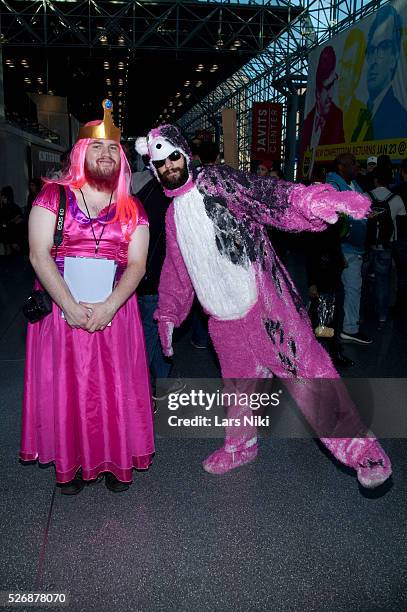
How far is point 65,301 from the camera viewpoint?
2209mm

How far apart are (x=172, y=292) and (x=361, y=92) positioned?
6950 mm

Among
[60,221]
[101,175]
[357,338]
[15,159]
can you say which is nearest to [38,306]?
[60,221]

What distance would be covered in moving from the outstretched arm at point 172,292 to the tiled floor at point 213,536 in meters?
0.74

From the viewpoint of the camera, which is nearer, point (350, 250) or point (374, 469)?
point (374, 469)

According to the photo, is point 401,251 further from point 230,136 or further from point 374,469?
point 374,469

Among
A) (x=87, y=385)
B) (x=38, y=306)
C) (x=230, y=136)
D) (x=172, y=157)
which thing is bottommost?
(x=87, y=385)

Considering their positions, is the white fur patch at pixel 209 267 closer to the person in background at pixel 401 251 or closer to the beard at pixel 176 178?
the beard at pixel 176 178

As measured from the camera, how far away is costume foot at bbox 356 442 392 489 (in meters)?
2.37

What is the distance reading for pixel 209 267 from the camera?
2.36m

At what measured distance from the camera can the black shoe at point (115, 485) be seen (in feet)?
Result: 8.44

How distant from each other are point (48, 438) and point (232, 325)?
94cm

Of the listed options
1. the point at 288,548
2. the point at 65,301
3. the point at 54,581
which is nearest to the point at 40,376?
the point at 65,301

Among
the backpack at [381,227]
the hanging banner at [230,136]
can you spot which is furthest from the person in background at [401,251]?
the hanging banner at [230,136]

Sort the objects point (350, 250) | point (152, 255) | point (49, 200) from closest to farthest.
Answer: point (49, 200) → point (152, 255) → point (350, 250)
